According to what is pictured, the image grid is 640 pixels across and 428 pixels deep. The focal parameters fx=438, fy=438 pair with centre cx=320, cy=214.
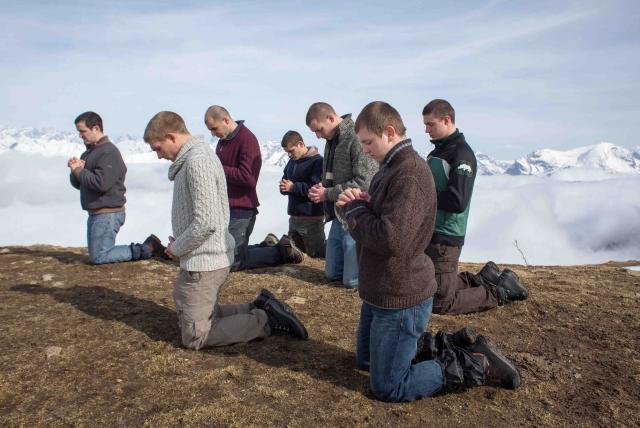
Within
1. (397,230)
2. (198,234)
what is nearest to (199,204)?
(198,234)

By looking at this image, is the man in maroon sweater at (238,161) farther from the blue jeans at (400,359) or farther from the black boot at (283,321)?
the blue jeans at (400,359)

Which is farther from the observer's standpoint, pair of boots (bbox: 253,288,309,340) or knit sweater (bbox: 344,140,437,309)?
pair of boots (bbox: 253,288,309,340)

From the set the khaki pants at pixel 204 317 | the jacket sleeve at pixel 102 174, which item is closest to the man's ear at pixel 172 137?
the khaki pants at pixel 204 317

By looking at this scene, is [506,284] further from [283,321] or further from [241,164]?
[241,164]

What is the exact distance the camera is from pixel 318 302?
7680 mm

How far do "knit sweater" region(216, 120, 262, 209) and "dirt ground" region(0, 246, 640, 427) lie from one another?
1.94 metres

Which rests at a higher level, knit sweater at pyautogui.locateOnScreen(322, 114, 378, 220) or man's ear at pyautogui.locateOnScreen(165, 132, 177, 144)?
man's ear at pyautogui.locateOnScreen(165, 132, 177, 144)

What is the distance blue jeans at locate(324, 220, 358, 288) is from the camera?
8.30 meters

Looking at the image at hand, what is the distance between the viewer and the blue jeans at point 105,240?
9844mm

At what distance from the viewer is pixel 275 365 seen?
211 inches

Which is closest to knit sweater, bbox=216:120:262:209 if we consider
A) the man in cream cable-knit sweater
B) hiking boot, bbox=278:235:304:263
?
hiking boot, bbox=278:235:304:263

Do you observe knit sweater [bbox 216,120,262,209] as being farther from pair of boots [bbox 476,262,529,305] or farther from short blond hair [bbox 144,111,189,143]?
pair of boots [bbox 476,262,529,305]

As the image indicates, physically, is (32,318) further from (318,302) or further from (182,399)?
(318,302)

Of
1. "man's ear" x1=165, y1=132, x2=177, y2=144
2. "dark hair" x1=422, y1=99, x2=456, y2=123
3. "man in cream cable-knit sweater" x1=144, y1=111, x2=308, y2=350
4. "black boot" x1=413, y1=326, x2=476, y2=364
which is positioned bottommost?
"black boot" x1=413, y1=326, x2=476, y2=364
